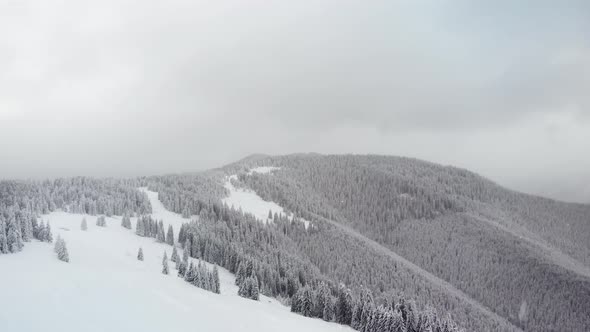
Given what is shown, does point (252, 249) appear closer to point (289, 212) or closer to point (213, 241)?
point (213, 241)

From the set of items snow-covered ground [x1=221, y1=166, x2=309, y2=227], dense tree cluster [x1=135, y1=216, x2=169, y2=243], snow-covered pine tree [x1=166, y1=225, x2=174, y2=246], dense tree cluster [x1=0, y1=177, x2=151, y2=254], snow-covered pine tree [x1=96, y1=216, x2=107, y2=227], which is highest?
dense tree cluster [x1=0, y1=177, x2=151, y2=254]

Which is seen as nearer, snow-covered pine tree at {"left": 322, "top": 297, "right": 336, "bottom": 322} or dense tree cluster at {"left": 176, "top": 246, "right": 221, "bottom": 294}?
dense tree cluster at {"left": 176, "top": 246, "right": 221, "bottom": 294}

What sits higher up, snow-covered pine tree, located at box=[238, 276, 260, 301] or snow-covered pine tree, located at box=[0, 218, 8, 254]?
snow-covered pine tree, located at box=[0, 218, 8, 254]

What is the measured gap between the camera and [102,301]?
140 feet

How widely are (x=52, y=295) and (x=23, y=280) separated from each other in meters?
5.27

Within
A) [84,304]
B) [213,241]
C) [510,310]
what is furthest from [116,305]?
[510,310]

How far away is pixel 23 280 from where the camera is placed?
4338cm

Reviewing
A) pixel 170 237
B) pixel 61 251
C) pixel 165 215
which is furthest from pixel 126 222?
pixel 61 251

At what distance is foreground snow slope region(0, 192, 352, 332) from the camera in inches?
1433

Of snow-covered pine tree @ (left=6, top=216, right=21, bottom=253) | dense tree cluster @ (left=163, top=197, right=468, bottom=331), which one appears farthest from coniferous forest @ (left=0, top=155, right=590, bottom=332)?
dense tree cluster @ (left=163, top=197, right=468, bottom=331)

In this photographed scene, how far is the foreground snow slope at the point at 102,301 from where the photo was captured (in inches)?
1433

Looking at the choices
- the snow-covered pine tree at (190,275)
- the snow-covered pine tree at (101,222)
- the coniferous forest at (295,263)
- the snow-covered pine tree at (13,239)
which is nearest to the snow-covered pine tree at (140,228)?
the coniferous forest at (295,263)

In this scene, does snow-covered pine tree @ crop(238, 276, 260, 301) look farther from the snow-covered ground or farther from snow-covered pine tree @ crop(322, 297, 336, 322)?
the snow-covered ground

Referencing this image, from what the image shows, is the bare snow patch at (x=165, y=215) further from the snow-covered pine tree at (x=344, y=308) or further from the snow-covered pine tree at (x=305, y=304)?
the snow-covered pine tree at (x=344, y=308)
